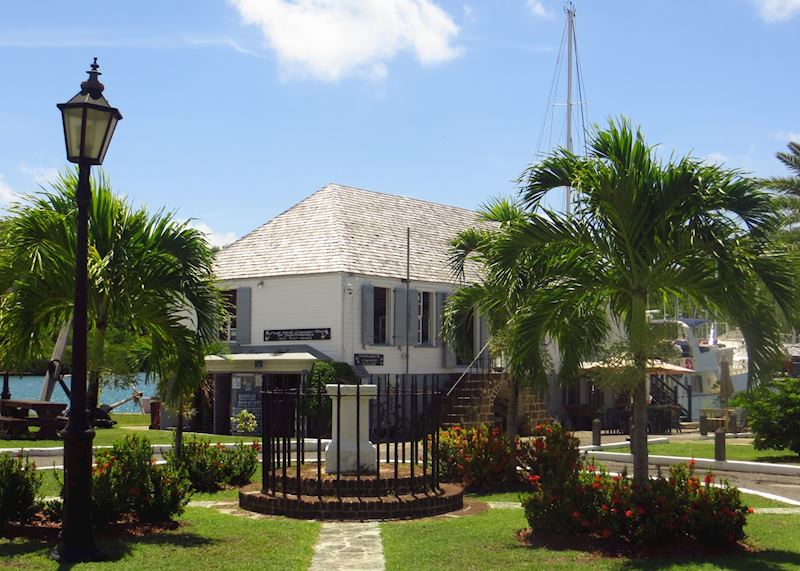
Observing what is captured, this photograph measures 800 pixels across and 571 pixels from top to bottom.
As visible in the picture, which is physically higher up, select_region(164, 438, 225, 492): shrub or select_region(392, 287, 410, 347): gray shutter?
select_region(392, 287, 410, 347): gray shutter

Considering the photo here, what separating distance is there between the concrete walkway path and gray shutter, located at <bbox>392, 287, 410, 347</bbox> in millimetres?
16424

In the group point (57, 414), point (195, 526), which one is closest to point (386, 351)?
point (57, 414)

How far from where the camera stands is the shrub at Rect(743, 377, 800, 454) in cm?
2258

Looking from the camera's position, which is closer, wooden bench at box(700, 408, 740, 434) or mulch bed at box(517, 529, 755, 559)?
mulch bed at box(517, 529, 755, 559)

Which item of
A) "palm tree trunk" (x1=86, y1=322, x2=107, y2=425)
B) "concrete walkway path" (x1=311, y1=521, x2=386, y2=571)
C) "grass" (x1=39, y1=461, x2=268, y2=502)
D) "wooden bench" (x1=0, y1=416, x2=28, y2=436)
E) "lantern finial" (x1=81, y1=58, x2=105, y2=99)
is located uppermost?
"lantern finial" (x1=81, y1=58, x2=105, y2=99)

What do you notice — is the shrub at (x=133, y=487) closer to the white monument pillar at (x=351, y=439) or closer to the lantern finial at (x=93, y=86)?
the white monument pillar at (x=351, y=439)

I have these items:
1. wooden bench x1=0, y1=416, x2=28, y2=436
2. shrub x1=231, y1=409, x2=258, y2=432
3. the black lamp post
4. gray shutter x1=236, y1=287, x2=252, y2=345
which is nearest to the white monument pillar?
the black lamp post

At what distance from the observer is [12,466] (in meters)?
11.7

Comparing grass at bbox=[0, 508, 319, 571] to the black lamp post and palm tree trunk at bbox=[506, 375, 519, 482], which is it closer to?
the black lamp post

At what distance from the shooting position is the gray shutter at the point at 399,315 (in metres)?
29.9

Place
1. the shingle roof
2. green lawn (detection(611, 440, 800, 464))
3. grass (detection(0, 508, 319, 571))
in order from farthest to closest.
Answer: the shingle roof
green lawn (detection(611, 440, 800, 464))
grass (detection(0, 508, 319, 571))

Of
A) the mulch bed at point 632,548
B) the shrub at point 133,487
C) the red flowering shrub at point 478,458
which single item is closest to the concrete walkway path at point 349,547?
the mulch bed at point 632,548

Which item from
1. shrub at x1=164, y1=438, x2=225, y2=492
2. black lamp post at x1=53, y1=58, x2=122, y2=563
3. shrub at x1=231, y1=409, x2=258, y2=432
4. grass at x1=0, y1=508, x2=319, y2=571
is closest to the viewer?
grass at x1=0, y1=508, x2=319, y2=571

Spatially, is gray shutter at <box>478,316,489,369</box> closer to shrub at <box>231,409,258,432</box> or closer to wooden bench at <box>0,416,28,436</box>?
shrub at <box>231,409,258,432</box>
